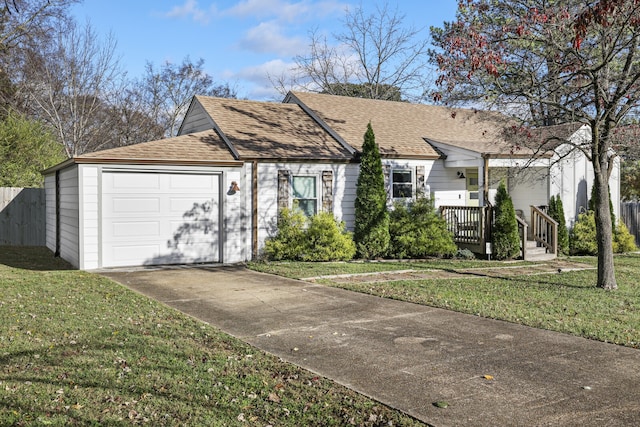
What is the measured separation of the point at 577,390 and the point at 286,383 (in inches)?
99.1

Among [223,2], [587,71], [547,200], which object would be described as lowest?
[547,200]

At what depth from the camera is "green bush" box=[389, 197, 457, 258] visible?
15492 millimetres

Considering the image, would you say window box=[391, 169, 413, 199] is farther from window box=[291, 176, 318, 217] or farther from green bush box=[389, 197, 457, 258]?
window box=[291, 176, 318, 217]

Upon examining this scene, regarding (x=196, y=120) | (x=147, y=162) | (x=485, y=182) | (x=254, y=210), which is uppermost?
(x=196, y=120)

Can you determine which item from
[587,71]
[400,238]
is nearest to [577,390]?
[587,71]

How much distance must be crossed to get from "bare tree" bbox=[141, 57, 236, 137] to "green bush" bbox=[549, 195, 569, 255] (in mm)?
23535

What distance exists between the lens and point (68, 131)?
26.6 metres

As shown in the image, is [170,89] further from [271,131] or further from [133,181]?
[133,181]

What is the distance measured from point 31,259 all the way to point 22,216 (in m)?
5.06

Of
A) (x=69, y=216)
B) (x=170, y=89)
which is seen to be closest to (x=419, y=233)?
(x=69, y=216)

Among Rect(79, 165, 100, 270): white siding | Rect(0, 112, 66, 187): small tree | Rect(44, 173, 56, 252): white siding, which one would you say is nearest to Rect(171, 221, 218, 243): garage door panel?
Rect(79, 165, 100, 270): white siding

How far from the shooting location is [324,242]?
577 inches

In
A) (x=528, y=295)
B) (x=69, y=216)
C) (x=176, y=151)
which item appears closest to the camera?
(x=528, y=295)

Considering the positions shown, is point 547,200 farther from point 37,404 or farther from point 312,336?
point 37,404
